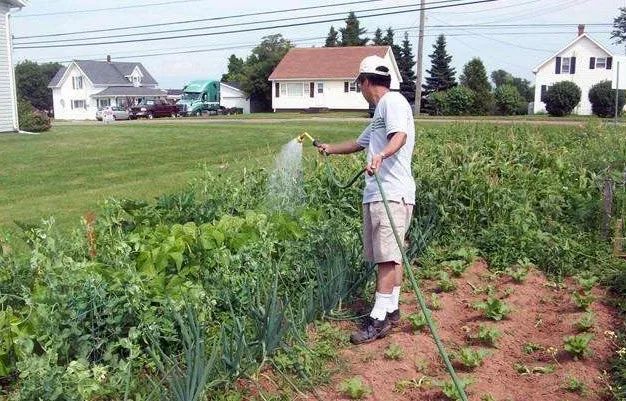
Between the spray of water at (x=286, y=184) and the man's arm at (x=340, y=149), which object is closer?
the man's arm at (x=340, y=149)

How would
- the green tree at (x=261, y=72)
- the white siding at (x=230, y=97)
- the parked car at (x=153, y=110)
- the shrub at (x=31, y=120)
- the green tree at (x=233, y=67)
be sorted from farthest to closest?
the green tree at (x=233, y=67)
the white siding at (x=230, y=97)
the green tree at (x=261, y=72)
the parked car at (x=153, y=110)
the shrub at (x=31, y=120)

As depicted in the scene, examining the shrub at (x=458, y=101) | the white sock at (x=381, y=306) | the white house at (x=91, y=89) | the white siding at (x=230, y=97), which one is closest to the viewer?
the white sock at (x=381, y=306)

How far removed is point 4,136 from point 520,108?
1326 inches

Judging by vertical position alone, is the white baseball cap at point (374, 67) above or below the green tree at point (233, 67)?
below

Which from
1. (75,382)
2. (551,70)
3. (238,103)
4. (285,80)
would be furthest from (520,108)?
(75,382)

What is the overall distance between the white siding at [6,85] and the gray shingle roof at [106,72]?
4438 centimetres

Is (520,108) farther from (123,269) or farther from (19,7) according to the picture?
(123,269)

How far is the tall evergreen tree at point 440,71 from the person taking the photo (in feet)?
184

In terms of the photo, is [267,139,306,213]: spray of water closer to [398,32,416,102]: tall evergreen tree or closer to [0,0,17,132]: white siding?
[0,0,17,132]: white siding

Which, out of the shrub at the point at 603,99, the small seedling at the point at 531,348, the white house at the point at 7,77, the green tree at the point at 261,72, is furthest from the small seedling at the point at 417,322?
the green tree at the point at 261,72

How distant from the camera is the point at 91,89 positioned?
213 ft

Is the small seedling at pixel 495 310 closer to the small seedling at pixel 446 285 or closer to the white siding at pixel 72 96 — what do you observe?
the small seedling at pixel 446 285

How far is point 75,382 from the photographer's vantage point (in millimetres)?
2684

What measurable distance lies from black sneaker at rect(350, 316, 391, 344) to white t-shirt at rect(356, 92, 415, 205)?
2.27ft
